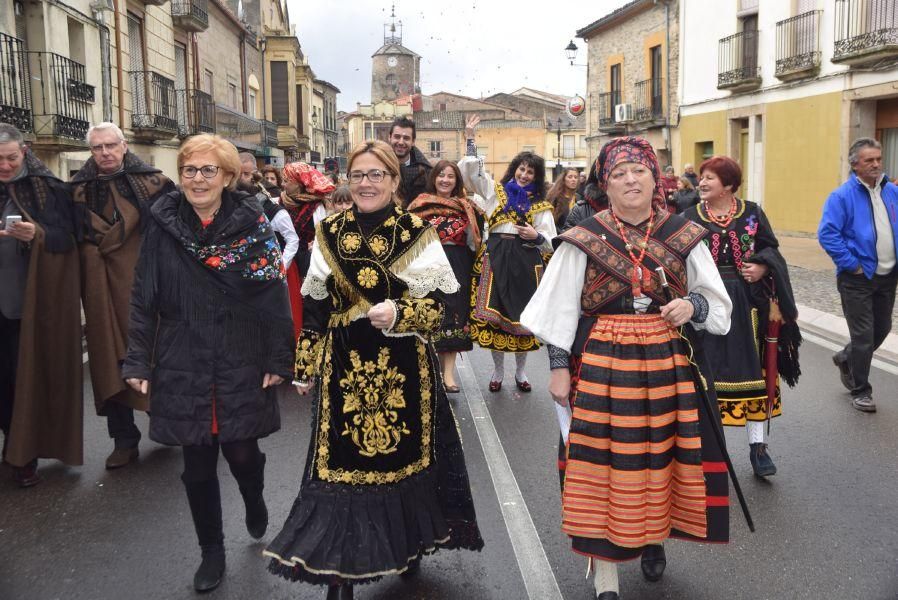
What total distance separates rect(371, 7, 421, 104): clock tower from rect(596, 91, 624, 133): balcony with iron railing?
7018cm

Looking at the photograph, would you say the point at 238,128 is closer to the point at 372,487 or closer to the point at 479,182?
the point at 479,182

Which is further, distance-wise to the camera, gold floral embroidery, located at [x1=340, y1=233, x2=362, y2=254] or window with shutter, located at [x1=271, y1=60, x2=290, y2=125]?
window with shutter, located at [x1=271, y1=60, x2=290, y2=125]

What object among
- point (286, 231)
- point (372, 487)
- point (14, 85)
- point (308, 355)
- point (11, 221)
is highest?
point (14, 85)

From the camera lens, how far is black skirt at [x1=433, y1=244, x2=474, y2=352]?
22.6ft

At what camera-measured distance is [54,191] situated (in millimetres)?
5129

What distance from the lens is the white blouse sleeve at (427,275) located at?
11.5 feet

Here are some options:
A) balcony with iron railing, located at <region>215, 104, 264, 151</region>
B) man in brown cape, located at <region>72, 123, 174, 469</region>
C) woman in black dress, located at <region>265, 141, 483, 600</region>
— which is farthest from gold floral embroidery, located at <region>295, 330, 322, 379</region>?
balcony with iron railing, located at <region>215, 104, 264, 151</region>

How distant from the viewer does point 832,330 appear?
379 inches

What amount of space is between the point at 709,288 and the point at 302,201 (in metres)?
5.18

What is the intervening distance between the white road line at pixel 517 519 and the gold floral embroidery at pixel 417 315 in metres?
1.22

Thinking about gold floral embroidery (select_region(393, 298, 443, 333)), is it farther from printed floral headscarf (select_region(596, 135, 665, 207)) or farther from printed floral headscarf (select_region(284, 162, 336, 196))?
printed floral headscarf (select_region(284, 162, 336, 196))

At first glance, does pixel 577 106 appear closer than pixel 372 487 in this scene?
No

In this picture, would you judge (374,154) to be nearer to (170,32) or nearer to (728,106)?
(170,32)

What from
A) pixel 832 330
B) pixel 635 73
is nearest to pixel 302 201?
pixel 832 330
